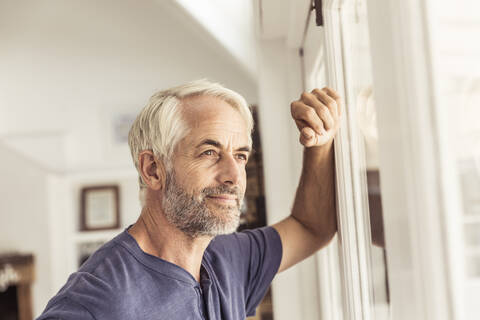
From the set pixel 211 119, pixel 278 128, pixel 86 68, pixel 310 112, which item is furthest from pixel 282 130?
pixel 86 68

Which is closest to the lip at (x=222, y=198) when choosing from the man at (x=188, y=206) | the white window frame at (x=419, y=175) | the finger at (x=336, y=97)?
the man at (x=188, y=206)

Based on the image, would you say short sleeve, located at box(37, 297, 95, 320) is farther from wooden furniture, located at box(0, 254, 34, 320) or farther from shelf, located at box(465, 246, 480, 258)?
wooden furniture, located at box(0, 254, 34, 320)

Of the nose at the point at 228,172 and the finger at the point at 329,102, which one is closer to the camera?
the finger at the point at 329,102

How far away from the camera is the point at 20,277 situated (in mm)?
4500

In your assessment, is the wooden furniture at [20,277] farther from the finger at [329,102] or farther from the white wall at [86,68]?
the finger at [329,102]

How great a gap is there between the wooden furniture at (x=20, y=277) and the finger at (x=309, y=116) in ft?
14.2

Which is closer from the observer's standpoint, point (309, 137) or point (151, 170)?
point (309, 137)

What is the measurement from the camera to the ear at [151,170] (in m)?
1.18

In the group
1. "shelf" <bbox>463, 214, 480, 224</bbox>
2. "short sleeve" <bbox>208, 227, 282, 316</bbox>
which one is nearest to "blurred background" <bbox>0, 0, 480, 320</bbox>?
"shelf" <bbox>463, 214, 480, 224</bbox>

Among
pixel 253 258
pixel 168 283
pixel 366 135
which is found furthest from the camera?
pixel 253 258

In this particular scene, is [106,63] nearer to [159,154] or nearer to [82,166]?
[82,166]

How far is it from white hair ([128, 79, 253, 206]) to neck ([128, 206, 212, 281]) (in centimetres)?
15

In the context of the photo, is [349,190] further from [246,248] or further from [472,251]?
[472,251]

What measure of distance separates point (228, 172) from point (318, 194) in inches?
9.5
